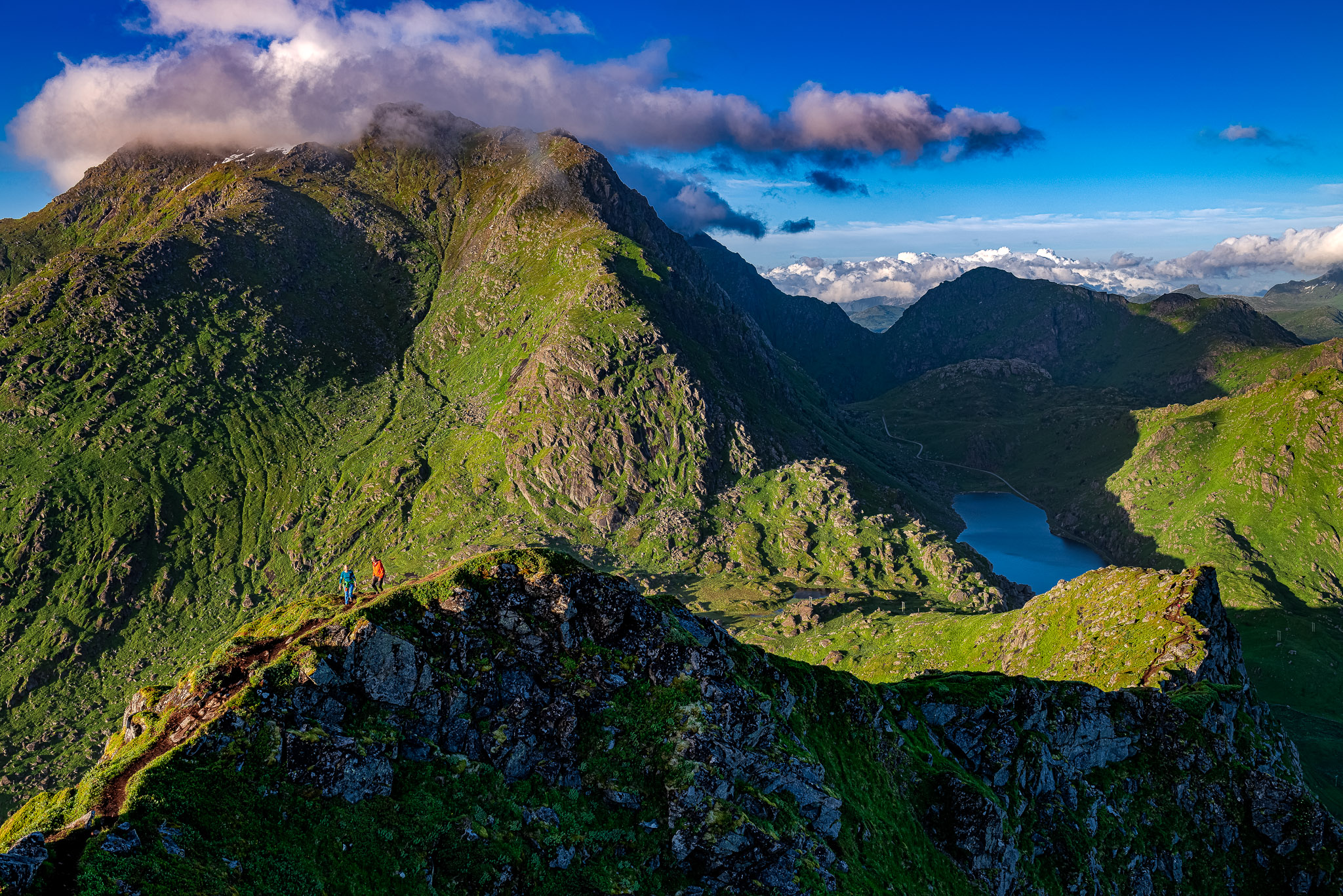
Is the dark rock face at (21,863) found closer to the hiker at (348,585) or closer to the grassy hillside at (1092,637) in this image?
the hiker at (348,585)

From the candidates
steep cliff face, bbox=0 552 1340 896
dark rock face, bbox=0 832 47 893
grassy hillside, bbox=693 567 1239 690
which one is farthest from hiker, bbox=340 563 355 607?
grassy hillside, bbox=693 567 1239 690

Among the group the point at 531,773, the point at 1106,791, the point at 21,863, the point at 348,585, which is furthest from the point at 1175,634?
the point at 21,863

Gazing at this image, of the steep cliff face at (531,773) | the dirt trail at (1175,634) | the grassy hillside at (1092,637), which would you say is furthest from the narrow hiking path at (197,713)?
the dirt trail at (1175,634)

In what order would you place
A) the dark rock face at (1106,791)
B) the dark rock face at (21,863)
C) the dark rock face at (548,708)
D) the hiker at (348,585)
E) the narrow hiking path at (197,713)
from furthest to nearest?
the dark rock face at (1106,791)
the hiker at (348,585)
the dark rock face at (548,708)
the narrow hiking path at (197,713)
the dark rock face at (21,863)

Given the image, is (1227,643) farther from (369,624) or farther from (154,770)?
(154,770)

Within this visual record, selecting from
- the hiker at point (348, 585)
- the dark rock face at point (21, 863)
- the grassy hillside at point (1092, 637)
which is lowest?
the grassy hillside at point (1092, 637)

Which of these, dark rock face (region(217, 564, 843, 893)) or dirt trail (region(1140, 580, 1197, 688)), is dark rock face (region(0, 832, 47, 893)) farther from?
dirt trail (region(1140, 580, 1197, 688))

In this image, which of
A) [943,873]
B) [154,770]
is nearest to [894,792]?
[943,873]
